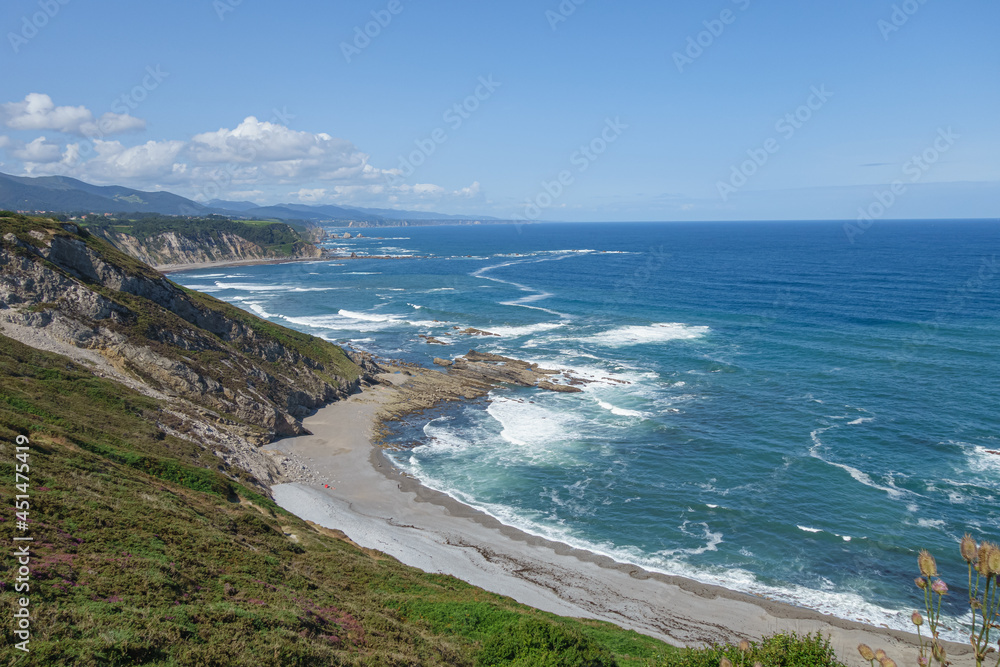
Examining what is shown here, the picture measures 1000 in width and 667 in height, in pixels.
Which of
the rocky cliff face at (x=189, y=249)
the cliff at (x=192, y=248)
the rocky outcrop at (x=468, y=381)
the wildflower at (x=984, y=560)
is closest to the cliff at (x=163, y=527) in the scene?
the rocky outcrop at (x=468, y=381)

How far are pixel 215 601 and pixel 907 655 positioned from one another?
86.0 ft

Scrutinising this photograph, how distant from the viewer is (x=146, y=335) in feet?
133

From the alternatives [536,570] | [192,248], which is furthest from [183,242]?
[536,570]

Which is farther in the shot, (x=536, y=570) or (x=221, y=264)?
(x=221, y=264)

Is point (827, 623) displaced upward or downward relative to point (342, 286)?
downward

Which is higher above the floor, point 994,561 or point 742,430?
point 994,561

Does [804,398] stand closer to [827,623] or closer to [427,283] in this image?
[827,623]

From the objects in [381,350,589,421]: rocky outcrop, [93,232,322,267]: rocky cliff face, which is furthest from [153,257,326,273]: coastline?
[381,350,589,421]: rocky outcrop

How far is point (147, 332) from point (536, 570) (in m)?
32.9

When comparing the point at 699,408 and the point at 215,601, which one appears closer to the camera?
the point at 215,601

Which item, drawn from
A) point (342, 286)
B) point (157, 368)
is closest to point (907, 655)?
point (157, 368)

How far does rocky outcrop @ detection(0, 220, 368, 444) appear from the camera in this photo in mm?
37156

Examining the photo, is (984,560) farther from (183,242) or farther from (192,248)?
(192,248)

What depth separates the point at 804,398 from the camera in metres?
48.5
